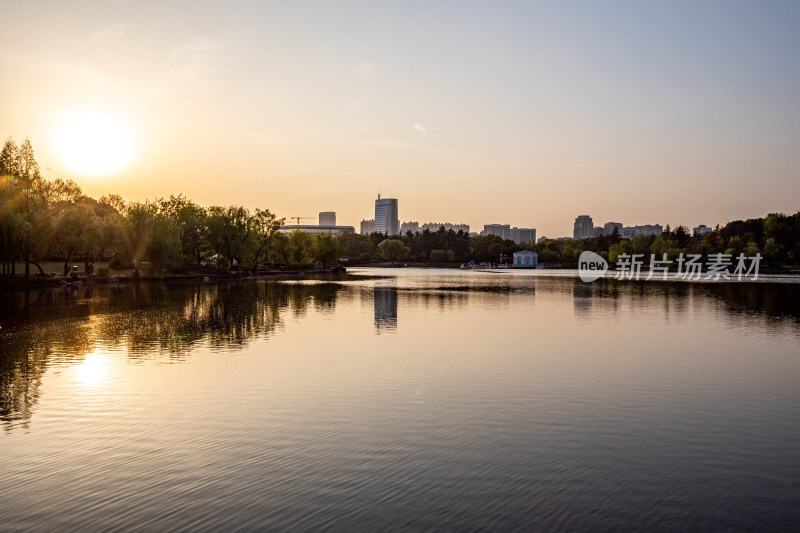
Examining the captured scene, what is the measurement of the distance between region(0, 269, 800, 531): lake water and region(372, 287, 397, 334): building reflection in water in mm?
3297

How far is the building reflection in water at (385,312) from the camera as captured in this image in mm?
29781

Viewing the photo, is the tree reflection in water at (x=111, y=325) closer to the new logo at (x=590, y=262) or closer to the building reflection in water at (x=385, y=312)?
the building reflection in water at (x=385, y=312)

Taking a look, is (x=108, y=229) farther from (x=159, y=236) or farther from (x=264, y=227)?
(x=264, y=227)

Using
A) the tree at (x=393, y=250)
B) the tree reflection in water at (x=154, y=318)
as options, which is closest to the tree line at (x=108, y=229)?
the tree reflection in water at (x=154, y=318)

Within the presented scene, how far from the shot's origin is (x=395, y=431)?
12.1 m

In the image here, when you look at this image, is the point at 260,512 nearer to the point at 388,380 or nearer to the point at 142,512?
the point at 142,512

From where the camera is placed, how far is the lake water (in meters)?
8.46

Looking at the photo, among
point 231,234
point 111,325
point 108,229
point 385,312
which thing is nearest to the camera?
point 111,325

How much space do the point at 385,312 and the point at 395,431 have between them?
1002 inches

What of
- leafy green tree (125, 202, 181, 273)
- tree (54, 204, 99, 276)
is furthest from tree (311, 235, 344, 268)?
tree (54, 204, 99, 276)

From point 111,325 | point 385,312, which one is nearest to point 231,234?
point 385,312

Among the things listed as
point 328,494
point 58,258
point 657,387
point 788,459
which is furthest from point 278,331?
point 58,258

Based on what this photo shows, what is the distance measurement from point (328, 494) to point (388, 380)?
8.25m

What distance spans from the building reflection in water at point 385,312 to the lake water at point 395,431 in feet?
10.8
